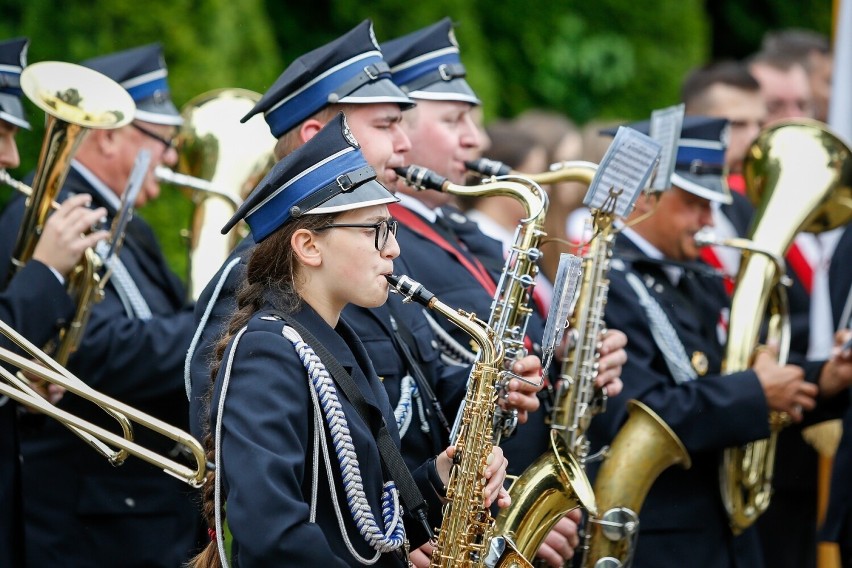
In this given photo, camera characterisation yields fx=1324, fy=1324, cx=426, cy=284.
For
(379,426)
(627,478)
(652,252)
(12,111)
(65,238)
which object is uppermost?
(652,252)

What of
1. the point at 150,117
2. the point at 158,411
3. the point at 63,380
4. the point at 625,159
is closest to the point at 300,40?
the point at 150,117

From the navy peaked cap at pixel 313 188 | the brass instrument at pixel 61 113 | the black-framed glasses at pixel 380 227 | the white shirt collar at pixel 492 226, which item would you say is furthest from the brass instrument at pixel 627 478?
the white shirt collar at pixel 492 226

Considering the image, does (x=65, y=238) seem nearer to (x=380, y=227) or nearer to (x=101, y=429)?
(x=101, y=429)

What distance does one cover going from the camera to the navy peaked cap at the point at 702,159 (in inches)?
219

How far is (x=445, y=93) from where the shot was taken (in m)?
4.90

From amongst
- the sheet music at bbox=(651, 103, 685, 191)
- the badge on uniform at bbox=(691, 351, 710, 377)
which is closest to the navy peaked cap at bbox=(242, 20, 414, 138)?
the sheet music at bbox=(651, 103, 685, 191)

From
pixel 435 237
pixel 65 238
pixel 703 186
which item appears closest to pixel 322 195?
pixel 435 237

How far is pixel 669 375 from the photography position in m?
5.36

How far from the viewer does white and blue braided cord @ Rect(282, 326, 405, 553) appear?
3201 mm

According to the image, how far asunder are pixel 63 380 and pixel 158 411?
183 centimetres

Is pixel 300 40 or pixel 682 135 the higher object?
pixel 300 40

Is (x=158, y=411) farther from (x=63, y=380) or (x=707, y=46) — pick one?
(x=707, y=46)

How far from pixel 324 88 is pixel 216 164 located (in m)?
1.89

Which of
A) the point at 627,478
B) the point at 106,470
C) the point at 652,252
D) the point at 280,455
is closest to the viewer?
the point at 280,455
